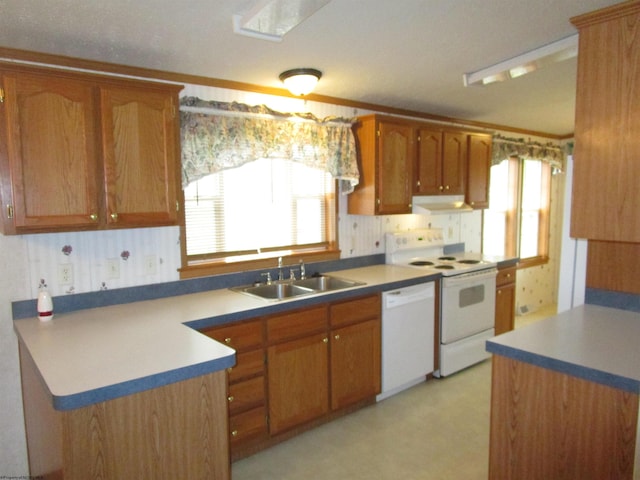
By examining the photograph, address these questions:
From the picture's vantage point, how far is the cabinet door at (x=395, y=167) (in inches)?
137

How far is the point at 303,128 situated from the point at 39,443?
8.16 feet

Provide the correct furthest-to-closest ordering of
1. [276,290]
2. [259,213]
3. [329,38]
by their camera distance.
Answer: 1. [259,213]
2. [276,290]
3. [329,38]

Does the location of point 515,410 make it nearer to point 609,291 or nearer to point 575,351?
point 575,351

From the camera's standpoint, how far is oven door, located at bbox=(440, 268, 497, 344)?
356cm

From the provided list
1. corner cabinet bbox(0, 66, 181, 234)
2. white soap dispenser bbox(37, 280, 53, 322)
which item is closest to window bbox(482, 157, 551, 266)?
corner cabinet bbox(0, 66, 181, 234)

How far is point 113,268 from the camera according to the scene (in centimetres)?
254

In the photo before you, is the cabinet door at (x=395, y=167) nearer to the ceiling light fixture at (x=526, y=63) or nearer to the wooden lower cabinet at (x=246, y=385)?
the ceiling light fixture at (x=526, y=63)

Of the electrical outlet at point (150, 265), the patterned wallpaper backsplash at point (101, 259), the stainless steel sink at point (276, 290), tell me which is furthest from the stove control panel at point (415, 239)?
the electrical outlet at point (150, 265)

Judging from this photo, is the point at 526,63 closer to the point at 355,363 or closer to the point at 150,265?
the point at 355,363

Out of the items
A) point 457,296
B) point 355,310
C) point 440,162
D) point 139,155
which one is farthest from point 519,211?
point 139,155

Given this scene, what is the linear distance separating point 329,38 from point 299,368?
193 centimetres

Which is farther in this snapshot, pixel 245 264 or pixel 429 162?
pixel 429 162

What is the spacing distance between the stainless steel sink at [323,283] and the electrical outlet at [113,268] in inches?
47.5

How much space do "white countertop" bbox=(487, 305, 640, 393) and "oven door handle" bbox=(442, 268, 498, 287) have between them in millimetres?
1350
